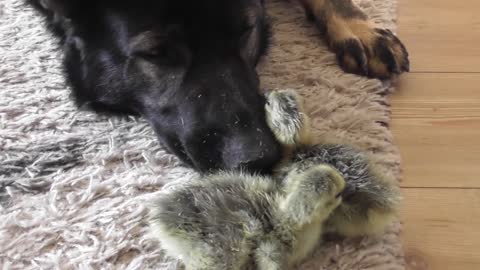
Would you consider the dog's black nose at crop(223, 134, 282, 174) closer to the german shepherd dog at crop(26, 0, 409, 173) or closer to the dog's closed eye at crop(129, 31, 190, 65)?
the german shepherd dog at crop(26, 0, 409, 173)

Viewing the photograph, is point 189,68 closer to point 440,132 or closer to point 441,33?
point 440,132

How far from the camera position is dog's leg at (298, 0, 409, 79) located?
1521 millimetres

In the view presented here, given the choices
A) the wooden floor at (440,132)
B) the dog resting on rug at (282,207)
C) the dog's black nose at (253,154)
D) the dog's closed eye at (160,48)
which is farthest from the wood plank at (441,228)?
the dog's closed eye at (160,48)

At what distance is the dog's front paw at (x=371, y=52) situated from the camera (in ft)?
4.98

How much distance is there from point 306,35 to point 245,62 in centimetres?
43

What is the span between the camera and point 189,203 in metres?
0.98

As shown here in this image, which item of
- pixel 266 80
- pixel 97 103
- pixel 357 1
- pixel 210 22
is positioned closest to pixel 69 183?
pixel 97 103

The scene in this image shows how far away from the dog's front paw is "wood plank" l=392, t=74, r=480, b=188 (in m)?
0.05

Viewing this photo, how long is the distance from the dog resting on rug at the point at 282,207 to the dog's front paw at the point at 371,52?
48cm

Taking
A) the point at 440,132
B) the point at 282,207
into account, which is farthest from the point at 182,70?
the point at 440,132

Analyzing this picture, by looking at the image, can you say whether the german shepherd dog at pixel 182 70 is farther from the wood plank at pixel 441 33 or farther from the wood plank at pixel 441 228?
the wood plank at pixel 441 33

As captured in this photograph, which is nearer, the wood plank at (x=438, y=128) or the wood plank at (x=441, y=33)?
the wood plank at (x=438, y=128)

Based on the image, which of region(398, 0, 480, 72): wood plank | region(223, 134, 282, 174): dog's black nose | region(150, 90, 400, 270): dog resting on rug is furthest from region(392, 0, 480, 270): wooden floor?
region(223, 134, 282, 174): dog's black nose

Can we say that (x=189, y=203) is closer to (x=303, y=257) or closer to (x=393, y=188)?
(x=303, y=257)
